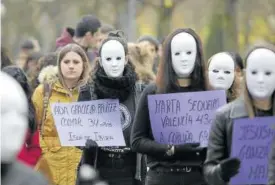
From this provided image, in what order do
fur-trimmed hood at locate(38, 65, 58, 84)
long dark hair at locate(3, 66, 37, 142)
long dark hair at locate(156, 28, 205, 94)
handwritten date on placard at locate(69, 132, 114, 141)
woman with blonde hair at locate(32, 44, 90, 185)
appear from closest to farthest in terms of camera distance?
1. long dark hair at locate(156, 28, 205, 94)
2. handwritten date on placard at locate(69, 132, 114, 141)
3. long dark hair at locate(3, 66, 37, 142)
4. woman with blonde hair at locate(32, 44, 90, 185)
5. fur-trimmed hood at locate(38, 65, 58, 84)

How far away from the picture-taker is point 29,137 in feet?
35.1

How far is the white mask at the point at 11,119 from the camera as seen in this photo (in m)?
5.33

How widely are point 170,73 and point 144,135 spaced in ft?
1.62

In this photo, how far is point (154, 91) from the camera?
9227 millimetres

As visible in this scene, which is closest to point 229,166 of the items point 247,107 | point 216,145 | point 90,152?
point 216,145

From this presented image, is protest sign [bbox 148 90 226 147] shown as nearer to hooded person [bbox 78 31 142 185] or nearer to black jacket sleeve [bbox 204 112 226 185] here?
hooded person [bbox 78 31 142 185]

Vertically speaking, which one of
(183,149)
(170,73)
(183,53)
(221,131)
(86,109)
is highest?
(183,53)

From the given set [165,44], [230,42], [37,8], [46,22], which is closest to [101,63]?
[165,44]

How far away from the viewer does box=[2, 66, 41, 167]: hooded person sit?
10.3 metres

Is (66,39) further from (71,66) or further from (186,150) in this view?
(186,150)

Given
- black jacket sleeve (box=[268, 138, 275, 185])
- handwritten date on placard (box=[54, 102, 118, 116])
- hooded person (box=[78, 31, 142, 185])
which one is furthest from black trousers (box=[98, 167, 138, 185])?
black jacket sleeve (box=[268, 138, 275, 185])

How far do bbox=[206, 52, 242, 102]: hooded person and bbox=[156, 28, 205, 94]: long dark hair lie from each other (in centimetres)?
68

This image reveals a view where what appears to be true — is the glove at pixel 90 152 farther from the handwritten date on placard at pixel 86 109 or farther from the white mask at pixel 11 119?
the white mask at pixel 11 119

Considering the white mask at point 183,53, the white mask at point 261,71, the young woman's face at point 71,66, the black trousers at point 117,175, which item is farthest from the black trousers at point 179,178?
the young woman's face at point 71,66
